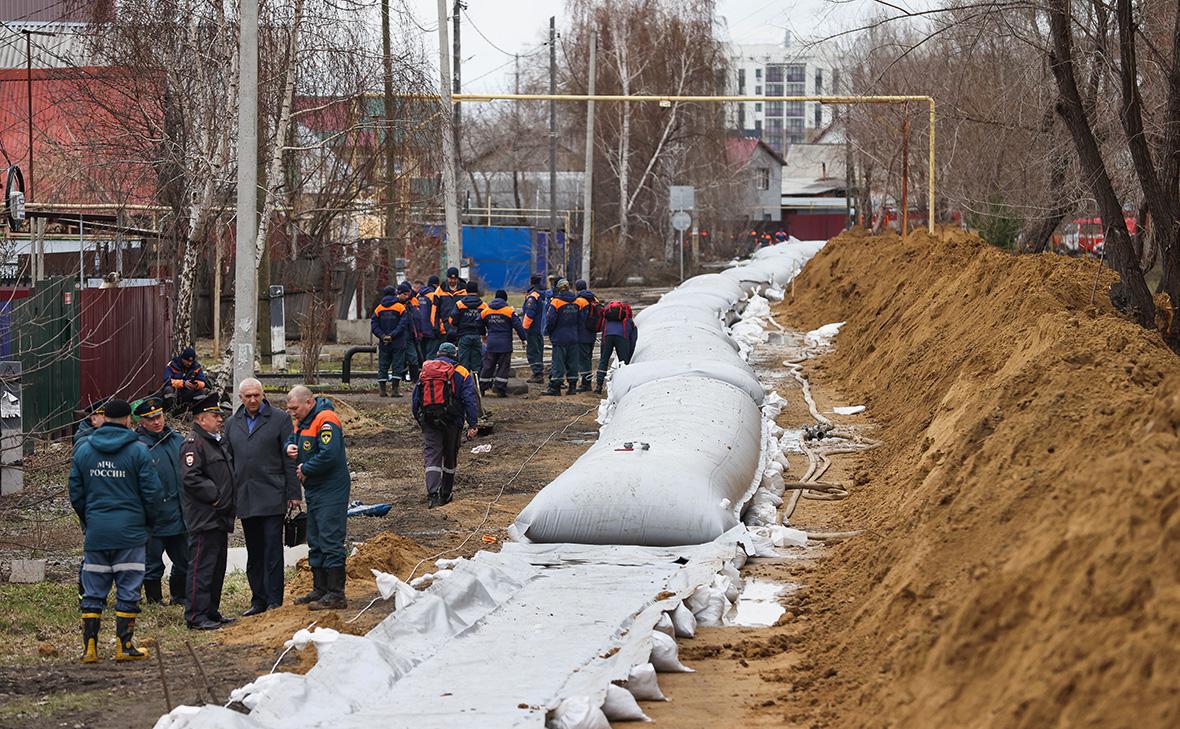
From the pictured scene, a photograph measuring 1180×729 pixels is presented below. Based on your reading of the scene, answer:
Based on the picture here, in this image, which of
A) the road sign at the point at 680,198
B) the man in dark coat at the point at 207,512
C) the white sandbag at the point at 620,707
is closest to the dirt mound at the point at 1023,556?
the white sandbag at the point at 620,707

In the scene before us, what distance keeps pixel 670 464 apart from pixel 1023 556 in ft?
18.4

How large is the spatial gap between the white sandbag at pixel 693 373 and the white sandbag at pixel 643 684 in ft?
27.4

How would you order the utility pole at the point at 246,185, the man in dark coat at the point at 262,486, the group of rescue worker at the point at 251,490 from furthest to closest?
the utility pole at the point at 246,185 < the man in dark coat at the point at 262,486 < the group of rescue worker at the point at 251,490

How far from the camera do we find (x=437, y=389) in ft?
45.4

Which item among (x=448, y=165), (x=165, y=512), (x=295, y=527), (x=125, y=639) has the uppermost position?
(x=448, y=165)

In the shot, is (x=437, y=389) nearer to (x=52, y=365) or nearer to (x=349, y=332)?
(x=52, y=365)

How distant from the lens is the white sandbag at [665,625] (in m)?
8.62

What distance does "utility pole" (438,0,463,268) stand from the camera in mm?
24828

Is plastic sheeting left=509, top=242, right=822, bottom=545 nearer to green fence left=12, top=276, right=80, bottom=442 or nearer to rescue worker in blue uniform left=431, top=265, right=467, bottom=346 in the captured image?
rescue worker in blue uniform left=431, top=265, right=467, bottom=346

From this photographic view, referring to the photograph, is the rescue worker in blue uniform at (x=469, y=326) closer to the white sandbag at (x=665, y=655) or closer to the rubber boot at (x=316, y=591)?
the rubber boot at (x=316, y=591)

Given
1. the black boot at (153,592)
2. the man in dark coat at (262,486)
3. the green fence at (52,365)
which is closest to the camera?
the man in dark coat at (262,486)

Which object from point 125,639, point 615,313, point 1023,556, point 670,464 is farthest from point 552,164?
point 1023,556

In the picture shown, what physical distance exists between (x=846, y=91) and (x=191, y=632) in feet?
177

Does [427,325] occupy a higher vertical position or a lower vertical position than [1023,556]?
higher
